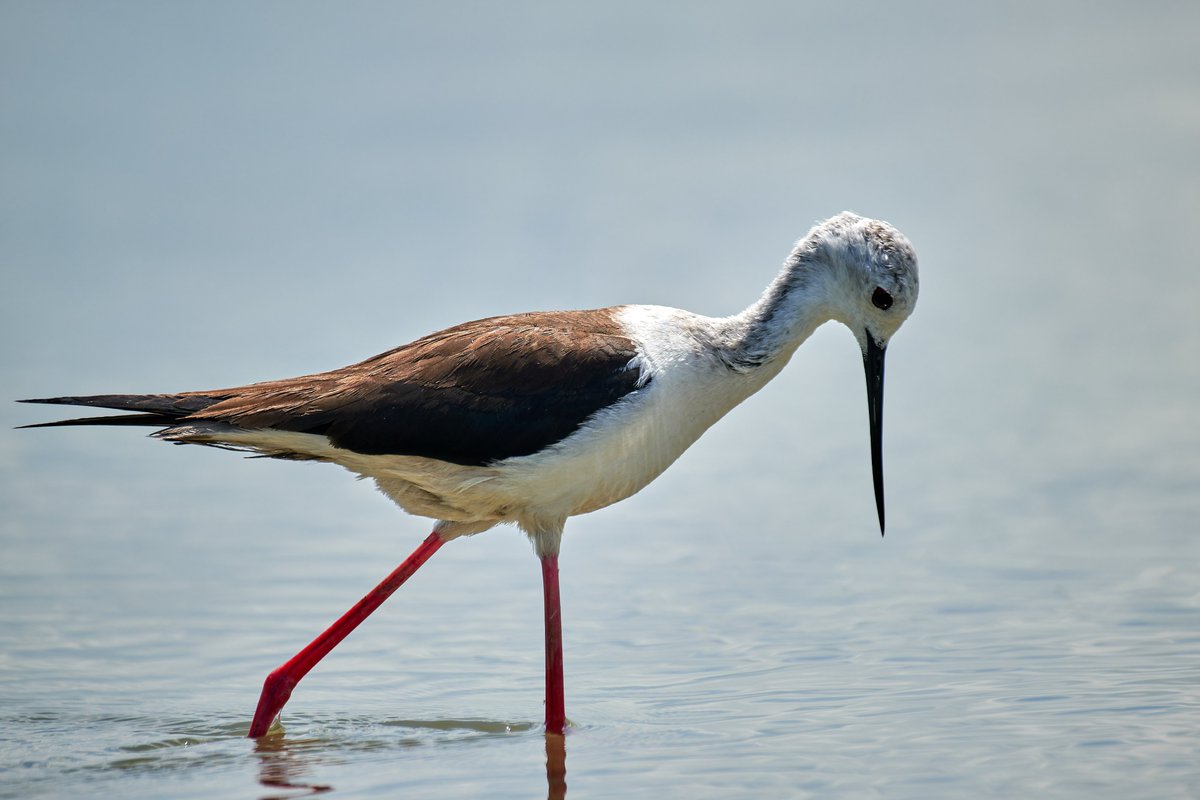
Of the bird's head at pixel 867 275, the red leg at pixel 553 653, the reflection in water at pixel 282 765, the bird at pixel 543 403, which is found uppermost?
the bird's head at pixel 867 275

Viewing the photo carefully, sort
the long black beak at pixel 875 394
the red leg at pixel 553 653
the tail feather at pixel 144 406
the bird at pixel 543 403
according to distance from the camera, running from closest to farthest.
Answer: the tail feather at pixel 144 406, the bird at pixel 543 403, the red leg at pixel 553 653, the long black beak at pixel 875 394

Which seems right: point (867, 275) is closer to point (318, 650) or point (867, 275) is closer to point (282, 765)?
point (318, 650)

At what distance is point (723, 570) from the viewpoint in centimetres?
1105

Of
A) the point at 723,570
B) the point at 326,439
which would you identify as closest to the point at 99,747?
the point at 326,439

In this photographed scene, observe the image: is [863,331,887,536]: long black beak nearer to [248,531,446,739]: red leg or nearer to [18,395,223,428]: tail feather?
[248,531,446,739]: red leg

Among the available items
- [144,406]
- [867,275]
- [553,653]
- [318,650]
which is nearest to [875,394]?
[867,275]

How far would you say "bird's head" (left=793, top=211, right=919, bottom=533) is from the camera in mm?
8234

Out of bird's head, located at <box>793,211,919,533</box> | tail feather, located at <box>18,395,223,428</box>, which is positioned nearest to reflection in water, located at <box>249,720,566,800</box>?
tail feather, located at <box>18,395,223,428</box>

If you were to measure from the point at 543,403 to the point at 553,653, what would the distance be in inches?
49.2

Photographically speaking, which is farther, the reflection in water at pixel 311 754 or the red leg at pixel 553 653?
the red leg at pixel 553 653

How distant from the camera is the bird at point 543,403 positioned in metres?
7.77

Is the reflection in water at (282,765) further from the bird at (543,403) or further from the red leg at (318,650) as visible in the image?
the bird at (543,403)

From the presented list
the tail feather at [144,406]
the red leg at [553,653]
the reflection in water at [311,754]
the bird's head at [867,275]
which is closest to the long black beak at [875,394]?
the bird's head at [867,275]

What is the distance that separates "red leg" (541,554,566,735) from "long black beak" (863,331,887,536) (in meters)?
1.90
